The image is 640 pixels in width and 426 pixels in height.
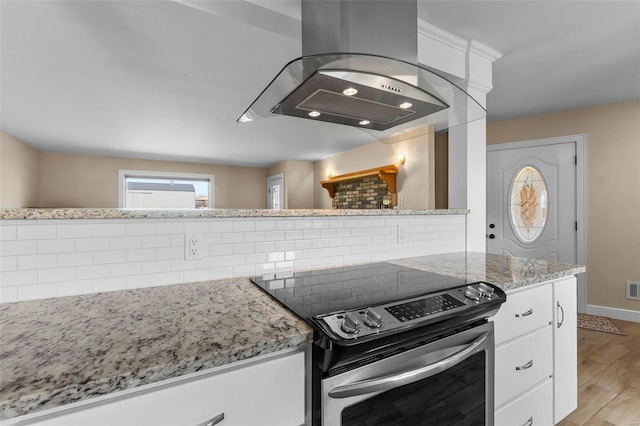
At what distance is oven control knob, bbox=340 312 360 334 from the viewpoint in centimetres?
77

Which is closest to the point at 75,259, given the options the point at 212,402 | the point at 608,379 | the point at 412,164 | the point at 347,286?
the point at 212,402

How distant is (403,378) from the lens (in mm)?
857

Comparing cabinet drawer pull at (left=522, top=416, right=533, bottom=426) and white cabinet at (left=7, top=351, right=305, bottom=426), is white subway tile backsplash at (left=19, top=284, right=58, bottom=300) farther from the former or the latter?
cabinet drawer pull at (left=522, top=416, right=533, bottom=426)

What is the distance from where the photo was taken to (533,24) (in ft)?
6.07

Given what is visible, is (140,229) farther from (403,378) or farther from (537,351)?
(537,351)

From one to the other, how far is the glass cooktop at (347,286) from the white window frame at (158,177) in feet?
19.1

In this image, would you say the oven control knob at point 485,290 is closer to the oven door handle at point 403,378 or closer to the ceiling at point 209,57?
the oven door handle at point 403,378

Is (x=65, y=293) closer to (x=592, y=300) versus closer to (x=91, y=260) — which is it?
(x=91, y=260)

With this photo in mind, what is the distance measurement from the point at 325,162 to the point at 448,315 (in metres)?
5.40

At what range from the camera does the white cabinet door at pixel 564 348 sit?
1.46 meters

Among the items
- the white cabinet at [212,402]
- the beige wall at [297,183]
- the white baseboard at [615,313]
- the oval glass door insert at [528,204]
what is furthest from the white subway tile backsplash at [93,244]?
the beige wall at [297,183]

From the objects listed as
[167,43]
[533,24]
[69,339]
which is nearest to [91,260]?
[69,339]

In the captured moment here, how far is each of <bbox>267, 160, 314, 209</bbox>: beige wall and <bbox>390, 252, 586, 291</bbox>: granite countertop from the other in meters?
4.80

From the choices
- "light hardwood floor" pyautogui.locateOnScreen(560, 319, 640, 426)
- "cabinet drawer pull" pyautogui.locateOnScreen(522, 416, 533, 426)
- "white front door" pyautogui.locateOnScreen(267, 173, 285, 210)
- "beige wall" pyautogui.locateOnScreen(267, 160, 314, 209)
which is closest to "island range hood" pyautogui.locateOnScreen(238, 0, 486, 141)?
"cabinet drawer pull" pyautogui.locateOnScreen(522, 416, 533, 426)
